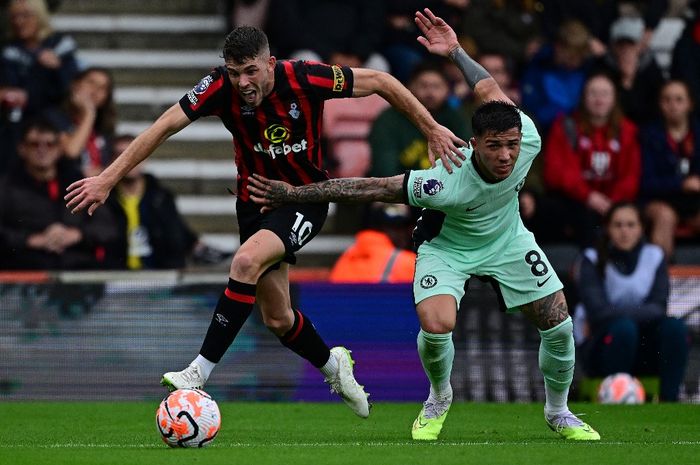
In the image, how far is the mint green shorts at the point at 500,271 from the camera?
30.3 feet

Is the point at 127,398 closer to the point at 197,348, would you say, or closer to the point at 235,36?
the point at 197,348

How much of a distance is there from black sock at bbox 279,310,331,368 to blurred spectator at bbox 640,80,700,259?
5627mm

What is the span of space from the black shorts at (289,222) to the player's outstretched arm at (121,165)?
2.52ft

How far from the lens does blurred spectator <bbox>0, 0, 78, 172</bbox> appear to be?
15453 millimetres

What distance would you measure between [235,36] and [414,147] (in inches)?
227

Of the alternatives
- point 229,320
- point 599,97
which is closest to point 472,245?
point 229,320

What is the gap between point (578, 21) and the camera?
53.1ft

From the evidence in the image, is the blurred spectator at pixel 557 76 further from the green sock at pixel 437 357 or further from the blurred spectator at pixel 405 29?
the green sock at pixel 437 357

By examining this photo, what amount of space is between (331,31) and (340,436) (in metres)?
7.22

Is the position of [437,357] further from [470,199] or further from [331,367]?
[331,367]

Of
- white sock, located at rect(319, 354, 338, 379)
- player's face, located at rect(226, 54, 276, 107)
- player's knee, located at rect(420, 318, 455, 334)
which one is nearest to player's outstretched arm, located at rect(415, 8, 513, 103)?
player's face, located at rect(226, 54, 276, 107)

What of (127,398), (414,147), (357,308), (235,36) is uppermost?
(235,36)

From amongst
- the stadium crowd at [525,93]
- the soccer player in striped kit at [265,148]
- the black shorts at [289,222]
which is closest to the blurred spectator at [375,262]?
the stadium crowd at [525,93]

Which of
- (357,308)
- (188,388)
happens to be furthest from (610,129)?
(188,388)
